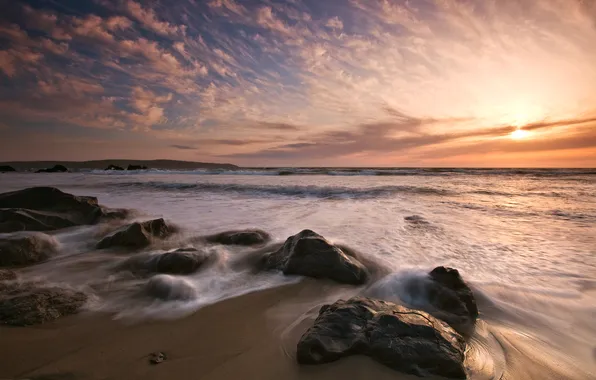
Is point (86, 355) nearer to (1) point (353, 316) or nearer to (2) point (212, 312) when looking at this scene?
(2) point (212, 312)

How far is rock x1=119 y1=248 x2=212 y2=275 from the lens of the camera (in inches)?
144

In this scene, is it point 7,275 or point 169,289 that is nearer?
point 169,289

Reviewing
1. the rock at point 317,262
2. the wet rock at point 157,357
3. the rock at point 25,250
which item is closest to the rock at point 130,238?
the rock at point 25,250

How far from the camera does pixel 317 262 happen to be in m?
3.64

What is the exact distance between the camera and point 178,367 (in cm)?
195

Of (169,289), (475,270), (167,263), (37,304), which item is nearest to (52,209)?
(167,263)

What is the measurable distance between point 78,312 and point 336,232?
4.07 meters

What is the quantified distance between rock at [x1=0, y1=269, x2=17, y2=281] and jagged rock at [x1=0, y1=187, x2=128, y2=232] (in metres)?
2.28

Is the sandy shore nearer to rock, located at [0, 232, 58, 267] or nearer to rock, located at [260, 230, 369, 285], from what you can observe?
rock, located at [260, 230, 369, 285]

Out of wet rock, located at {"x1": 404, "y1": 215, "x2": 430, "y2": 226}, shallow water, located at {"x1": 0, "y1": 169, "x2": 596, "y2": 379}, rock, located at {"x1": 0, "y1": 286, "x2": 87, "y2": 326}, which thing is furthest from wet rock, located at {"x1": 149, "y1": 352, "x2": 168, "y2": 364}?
wet rock, located at {"x1": 404, "y1": 215, "x2": 430, "y2": 226}

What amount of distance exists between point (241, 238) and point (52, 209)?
4.06 meters

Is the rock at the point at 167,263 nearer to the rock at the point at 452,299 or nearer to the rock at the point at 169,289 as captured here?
the rock at the point at 169,289

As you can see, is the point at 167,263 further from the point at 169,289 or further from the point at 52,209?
the point at 52,209

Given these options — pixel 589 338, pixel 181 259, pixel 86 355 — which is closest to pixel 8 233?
pixel 181 259
